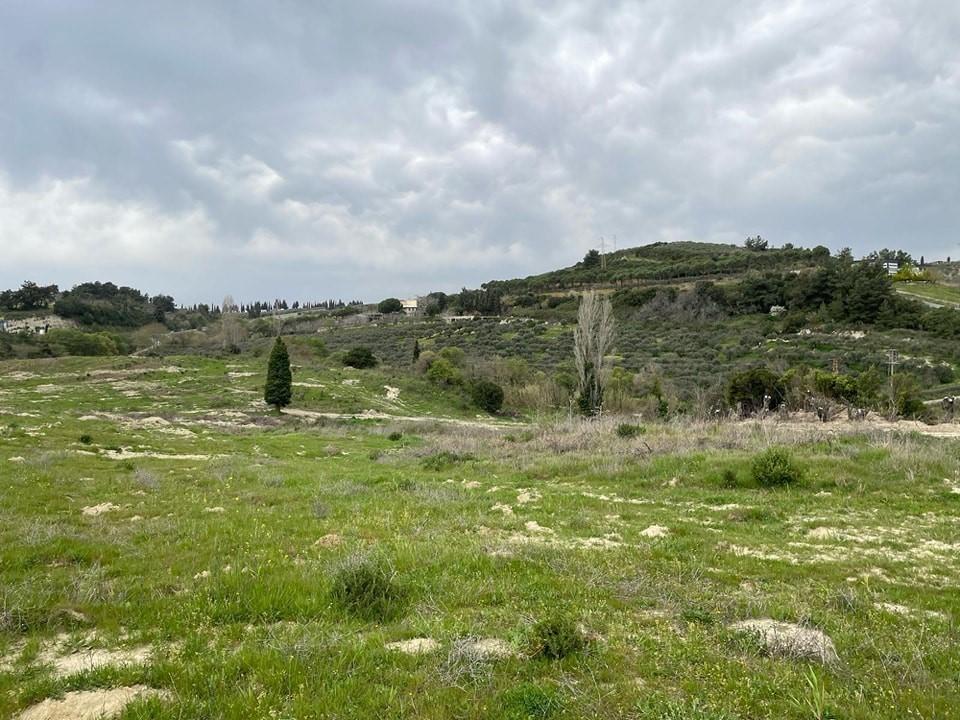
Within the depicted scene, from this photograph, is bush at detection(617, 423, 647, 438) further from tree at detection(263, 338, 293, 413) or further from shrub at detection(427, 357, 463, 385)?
shrub at detection(427, 357, 463, 385)

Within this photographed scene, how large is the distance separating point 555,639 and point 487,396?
4192cm

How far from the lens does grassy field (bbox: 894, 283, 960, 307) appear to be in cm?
7025

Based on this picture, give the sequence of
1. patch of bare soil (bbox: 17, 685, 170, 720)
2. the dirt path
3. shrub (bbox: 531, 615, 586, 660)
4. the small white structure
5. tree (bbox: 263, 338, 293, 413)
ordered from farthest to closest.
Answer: the small white structure, tree (bbox: 263, 338, 293, 413), the dirt path, shrub (bbox: 531, 615, 586, 660), patch of bare soil (bbox: 17, 685, 170, 720)

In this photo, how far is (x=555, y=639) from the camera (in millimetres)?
4465

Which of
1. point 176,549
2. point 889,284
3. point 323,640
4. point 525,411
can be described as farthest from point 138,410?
point 889,284

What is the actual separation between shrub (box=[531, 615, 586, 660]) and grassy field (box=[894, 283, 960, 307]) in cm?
8293

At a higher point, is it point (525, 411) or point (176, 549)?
point (176, 549)

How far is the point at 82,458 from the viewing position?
54.2 feet

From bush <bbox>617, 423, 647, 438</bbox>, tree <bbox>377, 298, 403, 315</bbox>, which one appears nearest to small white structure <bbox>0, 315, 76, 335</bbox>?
tree <bbox>377, 298, 403, 315</bbox>

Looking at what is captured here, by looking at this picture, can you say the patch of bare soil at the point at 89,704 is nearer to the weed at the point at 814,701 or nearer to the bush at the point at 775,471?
the weed at the point at 814,701

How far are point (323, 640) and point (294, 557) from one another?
9.88 ft

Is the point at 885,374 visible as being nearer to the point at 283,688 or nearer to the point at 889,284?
the point at 889,284

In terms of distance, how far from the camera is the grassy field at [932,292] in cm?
7025

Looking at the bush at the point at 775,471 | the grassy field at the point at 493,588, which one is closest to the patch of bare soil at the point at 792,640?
the grassy field at the point at 493,588
